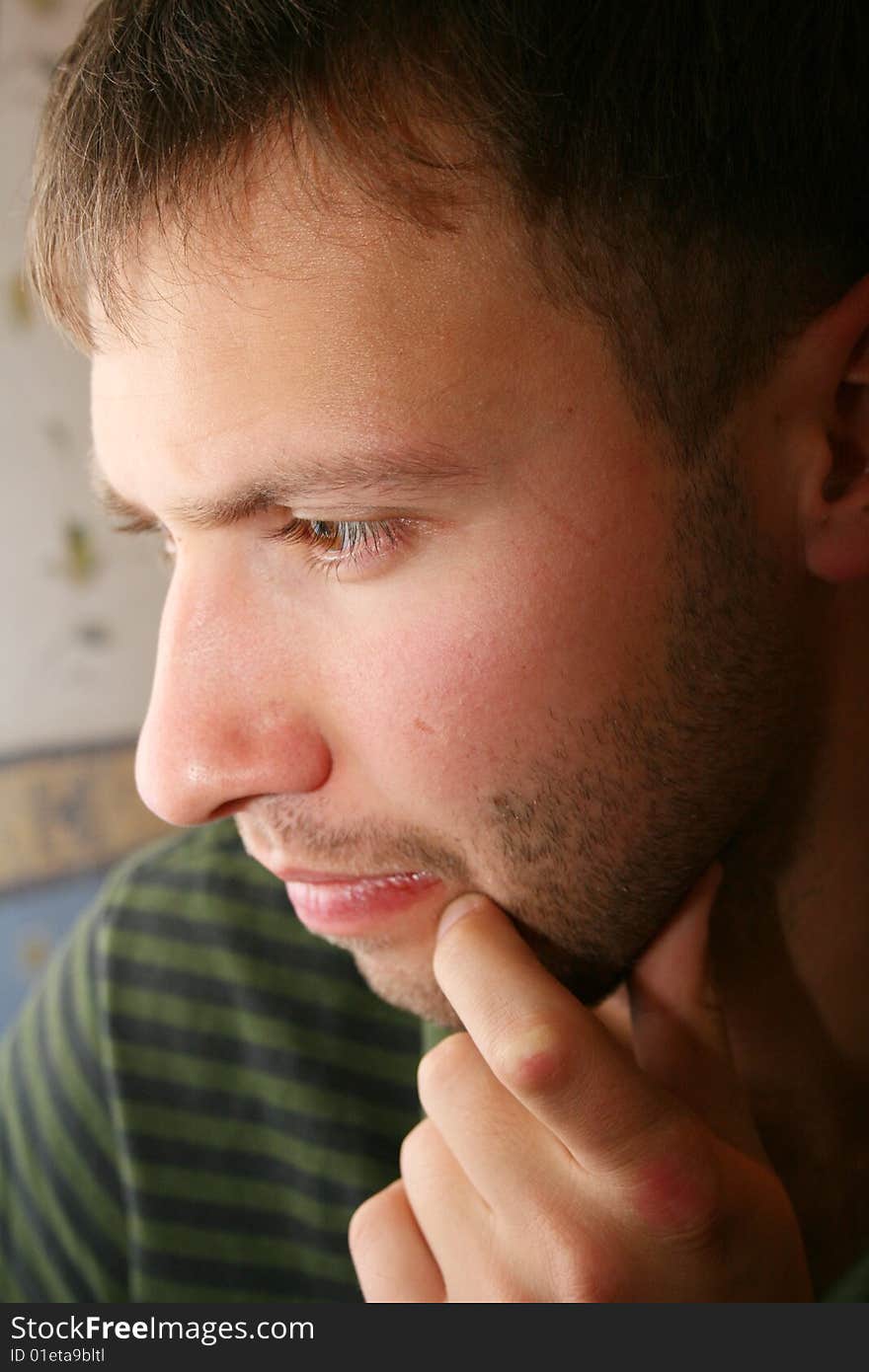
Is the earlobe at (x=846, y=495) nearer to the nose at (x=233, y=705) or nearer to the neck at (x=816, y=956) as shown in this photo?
the neck at (x=816, y=956)

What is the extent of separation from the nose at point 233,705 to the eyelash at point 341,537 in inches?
1.7

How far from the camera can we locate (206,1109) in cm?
109

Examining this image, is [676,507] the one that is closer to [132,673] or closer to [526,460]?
[526,460]

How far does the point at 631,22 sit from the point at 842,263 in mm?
217

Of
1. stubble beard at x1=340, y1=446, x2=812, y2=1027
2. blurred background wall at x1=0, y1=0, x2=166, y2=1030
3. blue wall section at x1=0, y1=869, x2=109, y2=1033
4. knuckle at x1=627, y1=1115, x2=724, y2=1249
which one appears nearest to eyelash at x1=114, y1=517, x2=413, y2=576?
stubble beard at x1=340, y1=446, x2=812, y2=1027

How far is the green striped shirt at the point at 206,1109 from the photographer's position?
1056 millimetres

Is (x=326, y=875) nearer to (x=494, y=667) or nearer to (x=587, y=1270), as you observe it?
(x=494, y=667)

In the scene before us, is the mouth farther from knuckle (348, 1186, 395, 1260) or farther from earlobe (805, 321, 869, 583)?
earlobe (805, 321, 869, 583)

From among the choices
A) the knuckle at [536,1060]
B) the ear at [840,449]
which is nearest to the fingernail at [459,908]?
the knuckle at [536,1060]

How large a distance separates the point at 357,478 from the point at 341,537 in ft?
0.17

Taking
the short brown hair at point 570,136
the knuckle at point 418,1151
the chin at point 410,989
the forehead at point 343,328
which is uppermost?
the short brown hair at point 570,136

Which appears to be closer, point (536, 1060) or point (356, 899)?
point (536, 1060)

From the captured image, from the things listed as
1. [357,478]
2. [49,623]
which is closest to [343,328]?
[357,478]

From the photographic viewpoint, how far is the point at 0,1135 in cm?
115
